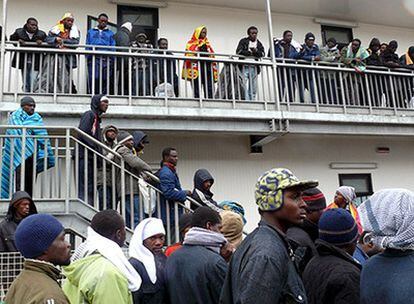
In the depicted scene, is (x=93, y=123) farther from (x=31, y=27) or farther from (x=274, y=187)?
(x=274, y=187)

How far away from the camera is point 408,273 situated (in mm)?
2307

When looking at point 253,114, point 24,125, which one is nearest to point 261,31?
point 253,114

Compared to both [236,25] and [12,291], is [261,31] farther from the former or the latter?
[12,291]

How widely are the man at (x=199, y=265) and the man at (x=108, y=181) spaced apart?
8.88ft

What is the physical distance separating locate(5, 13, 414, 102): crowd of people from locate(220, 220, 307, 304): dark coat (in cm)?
606

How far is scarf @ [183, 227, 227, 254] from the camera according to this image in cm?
353

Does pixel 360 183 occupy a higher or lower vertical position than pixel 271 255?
higher

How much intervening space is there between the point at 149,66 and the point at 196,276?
5852 mm

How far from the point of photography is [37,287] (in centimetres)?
253

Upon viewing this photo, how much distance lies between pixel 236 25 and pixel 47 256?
920cm

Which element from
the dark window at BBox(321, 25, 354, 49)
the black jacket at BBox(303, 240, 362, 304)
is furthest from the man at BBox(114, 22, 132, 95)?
the black jacket at BBox(303, 240, 362, 304)

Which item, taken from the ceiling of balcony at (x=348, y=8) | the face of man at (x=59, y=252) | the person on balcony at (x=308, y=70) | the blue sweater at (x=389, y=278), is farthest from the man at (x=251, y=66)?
the blue sweater at (x=389, y=278)

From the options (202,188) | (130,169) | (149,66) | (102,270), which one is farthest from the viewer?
(149,66)

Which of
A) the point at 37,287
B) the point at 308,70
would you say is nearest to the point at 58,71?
the point at 308,70
